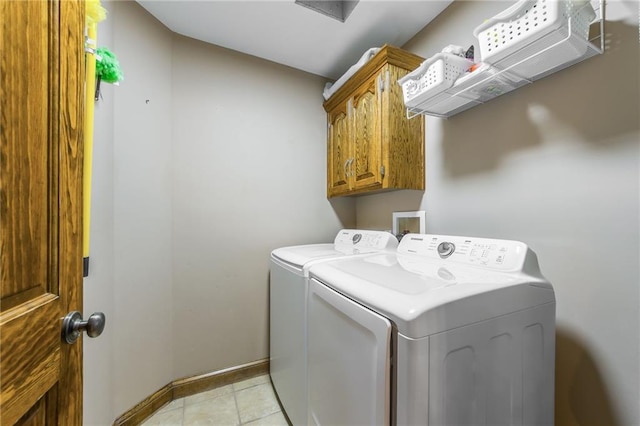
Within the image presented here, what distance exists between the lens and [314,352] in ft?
3.61

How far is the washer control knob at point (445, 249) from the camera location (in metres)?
1.17

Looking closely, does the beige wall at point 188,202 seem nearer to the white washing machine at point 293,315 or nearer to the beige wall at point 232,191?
the beige wall at point 232,191

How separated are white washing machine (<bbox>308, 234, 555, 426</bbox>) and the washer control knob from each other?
0.10m

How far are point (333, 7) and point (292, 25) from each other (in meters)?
0.28

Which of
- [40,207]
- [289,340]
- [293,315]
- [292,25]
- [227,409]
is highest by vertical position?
[292,25]

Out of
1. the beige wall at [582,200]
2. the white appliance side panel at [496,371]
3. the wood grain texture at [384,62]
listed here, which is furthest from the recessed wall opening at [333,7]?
the white appliance side panel at [496,371]

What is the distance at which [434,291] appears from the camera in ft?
2.35

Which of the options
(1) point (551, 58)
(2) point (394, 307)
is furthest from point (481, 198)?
(2) point (394, 307)

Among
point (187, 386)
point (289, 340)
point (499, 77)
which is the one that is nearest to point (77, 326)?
point (289, 340)

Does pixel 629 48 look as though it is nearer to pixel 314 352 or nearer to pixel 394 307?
pixel 394 307

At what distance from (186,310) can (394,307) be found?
1625 mm

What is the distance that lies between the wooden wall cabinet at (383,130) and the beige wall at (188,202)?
49cm

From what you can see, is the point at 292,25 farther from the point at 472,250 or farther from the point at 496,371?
the point at 496,371

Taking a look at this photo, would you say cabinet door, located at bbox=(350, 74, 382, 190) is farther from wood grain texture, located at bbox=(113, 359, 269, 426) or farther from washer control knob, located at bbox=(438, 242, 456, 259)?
wood grain texture, located at bbox=(113, 359, 269, 426)
